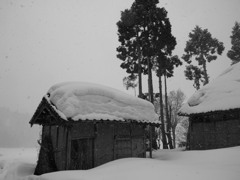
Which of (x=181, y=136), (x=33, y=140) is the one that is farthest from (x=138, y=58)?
(x=33, y=140)

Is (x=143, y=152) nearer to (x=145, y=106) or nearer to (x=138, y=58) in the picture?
(x=145, y=106)

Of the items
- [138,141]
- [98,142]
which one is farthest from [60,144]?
[138,141]

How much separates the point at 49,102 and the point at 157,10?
16.8 m

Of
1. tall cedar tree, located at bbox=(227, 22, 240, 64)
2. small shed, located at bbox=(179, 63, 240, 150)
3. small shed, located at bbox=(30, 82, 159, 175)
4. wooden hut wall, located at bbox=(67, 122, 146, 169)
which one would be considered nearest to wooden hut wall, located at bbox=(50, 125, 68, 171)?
small shed, located at bbox=(30, 82, 159, 175)

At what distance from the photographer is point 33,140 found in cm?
11188

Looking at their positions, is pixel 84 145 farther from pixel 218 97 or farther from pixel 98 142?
pixel 218 97

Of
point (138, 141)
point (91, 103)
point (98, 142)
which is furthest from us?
point (138, 141)

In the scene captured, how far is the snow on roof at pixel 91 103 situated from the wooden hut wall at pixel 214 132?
4688 millimetres

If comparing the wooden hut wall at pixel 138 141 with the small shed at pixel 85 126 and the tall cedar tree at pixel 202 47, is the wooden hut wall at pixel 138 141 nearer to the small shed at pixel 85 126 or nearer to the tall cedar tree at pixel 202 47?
the small shed at pixel 85 126

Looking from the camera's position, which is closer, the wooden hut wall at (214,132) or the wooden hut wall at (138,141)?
the wooden hut wall at (138,141)

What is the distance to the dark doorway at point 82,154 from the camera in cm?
1059

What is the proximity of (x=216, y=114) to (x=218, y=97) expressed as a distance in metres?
1.27

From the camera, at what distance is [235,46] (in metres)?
31.3

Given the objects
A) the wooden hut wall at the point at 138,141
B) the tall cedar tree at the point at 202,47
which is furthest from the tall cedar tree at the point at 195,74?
the wooden hut wall at the point at 138,141
